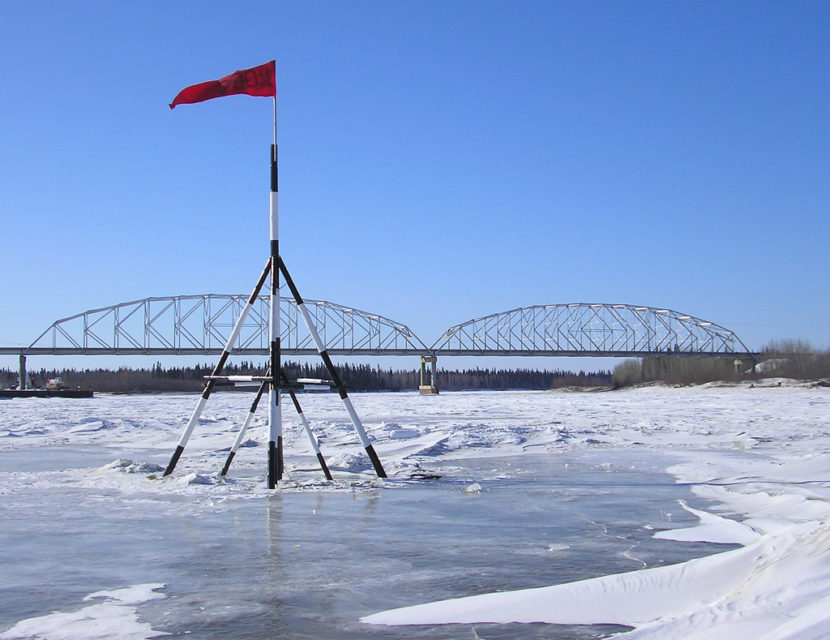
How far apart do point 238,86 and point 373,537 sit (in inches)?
260

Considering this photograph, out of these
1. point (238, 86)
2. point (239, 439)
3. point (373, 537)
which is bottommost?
point (373, 537)

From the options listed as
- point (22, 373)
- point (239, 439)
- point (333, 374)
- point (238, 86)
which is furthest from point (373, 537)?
point (22, 373)

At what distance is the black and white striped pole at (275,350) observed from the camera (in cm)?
964

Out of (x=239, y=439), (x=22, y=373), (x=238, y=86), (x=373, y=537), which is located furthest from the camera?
(x=22, y=373)

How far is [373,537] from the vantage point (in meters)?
6.60

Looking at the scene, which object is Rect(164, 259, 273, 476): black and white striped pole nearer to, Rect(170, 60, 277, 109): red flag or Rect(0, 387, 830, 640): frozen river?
Rect(0, 387, 830, 640): frozen river

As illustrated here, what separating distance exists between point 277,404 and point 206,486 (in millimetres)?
1295

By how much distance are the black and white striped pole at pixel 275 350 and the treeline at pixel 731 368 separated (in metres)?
76.3

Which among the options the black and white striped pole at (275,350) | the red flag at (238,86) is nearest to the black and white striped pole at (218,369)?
the black and white striped pole at (275,350)

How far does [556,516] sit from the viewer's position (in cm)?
753

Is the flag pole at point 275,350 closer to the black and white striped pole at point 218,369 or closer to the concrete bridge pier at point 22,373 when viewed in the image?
the black and white striped pole at point 218,369

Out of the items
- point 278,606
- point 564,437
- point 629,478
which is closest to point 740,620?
point 278,606

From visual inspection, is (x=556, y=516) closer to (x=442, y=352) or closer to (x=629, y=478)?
(x=629, y=478)

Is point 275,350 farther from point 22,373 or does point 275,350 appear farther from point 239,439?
point 22,373
